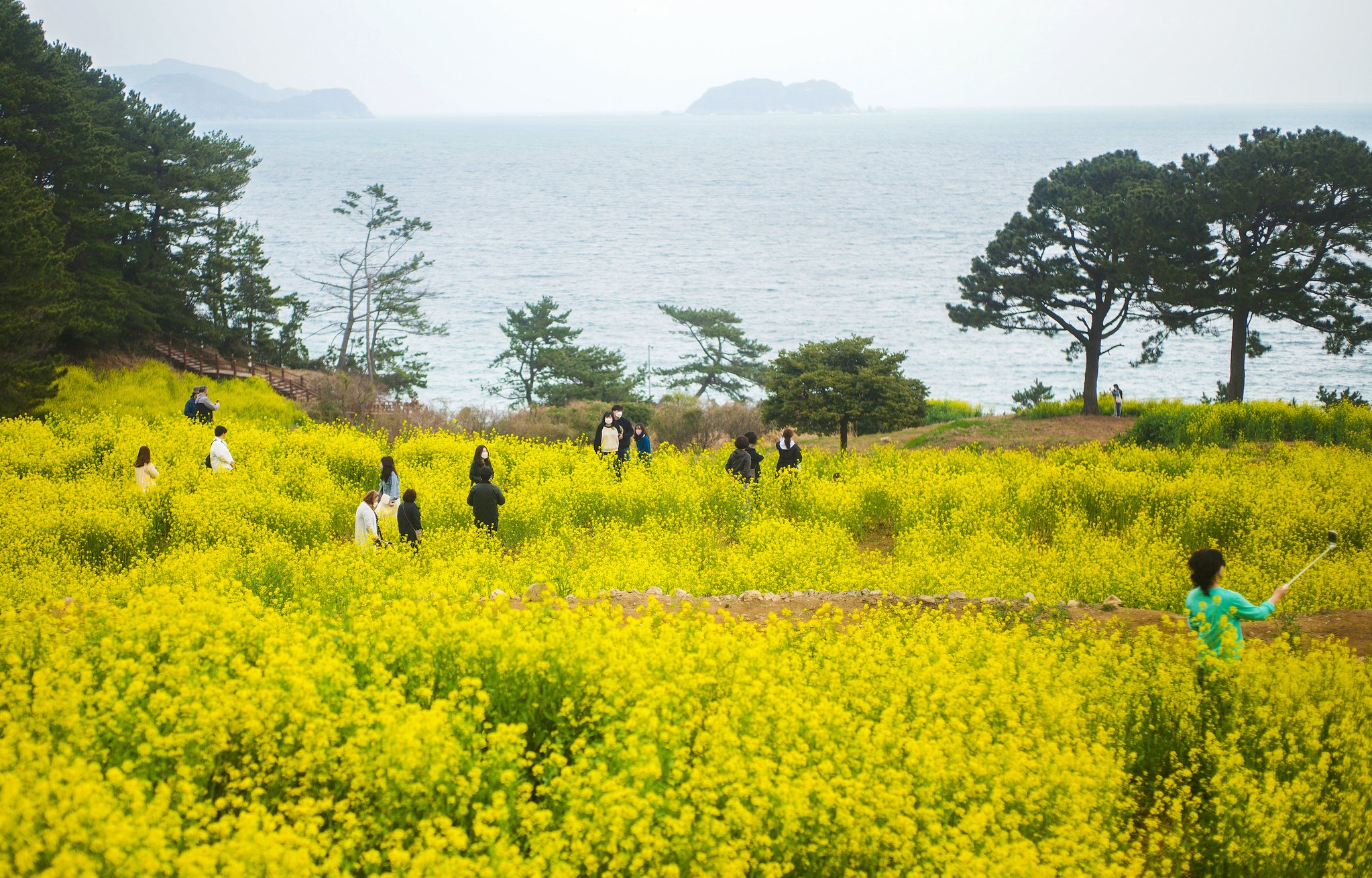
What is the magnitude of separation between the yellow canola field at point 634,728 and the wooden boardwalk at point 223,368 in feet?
67.2

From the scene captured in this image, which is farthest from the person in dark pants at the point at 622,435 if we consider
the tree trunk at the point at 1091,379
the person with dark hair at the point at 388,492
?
the tree trunk at the point at 1091,379

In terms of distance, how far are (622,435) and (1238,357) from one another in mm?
17894

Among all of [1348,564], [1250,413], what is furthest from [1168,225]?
[1348,564]

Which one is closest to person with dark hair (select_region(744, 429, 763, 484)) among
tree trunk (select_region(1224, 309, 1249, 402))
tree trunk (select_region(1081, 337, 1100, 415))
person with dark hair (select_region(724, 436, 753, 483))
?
person with dark hair (select_region(724, 436, 753, 483))

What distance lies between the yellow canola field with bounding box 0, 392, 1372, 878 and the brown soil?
12.3m

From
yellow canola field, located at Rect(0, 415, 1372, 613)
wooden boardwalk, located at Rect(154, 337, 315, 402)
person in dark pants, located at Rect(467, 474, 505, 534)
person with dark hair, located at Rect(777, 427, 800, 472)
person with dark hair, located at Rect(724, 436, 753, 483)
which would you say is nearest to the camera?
yellow canola field, located at Rect(0, 415, 1372, 613)

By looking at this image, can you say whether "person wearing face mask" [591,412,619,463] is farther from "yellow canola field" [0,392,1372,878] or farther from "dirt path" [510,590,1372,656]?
"dirt path" [510,590,1372,656]

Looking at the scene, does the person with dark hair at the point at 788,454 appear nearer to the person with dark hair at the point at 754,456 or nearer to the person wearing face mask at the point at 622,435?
the person with dark hair at the point at 754,456

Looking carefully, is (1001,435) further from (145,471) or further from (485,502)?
(145,471)

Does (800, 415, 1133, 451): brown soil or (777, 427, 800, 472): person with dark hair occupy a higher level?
(777, 427, 800, 472): person with dark hair

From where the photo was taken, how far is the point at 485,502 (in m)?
11.7

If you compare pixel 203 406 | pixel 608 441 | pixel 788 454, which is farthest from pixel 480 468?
pixel 203 406

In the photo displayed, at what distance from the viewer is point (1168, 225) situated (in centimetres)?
2286

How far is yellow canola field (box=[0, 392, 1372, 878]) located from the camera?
454cm
